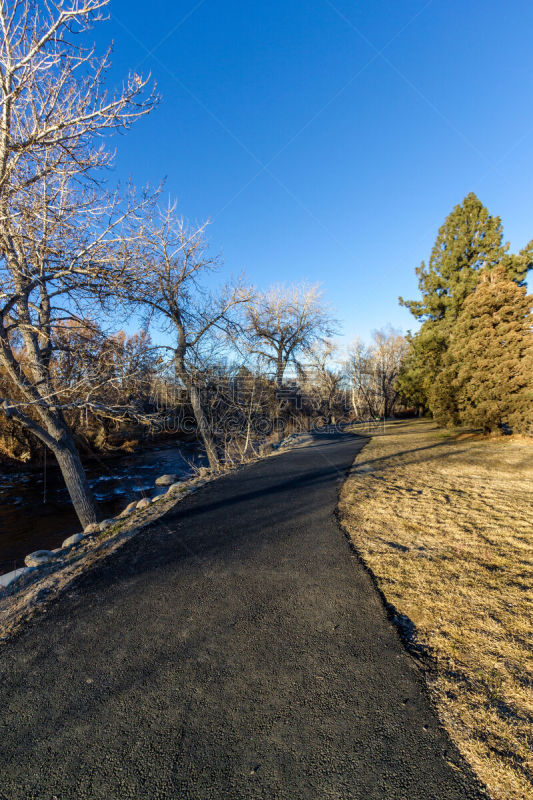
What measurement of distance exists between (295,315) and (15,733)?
23.2m

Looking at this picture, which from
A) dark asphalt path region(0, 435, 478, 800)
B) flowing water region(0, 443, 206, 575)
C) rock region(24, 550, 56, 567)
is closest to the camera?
dark asphalt path region(0, 435, 478, 800)

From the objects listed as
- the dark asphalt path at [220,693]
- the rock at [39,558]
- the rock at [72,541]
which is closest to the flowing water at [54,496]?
the rock at [72,541]

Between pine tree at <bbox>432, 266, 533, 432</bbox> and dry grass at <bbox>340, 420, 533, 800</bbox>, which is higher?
pine tree at <bbox>432, 266, 533, 432</bbox>

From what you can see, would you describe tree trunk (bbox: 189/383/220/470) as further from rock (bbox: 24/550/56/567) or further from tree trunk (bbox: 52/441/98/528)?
rock (bbox: 24/550/56/567)

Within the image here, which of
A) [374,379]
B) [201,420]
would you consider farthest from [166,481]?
[374,379]

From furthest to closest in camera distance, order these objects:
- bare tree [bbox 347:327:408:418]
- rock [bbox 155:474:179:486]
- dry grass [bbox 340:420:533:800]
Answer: bare tree [bbox 347:327:408:418] < rock [bbox 155:474:179:486] < dry grass [bbox 340:420:533:800]

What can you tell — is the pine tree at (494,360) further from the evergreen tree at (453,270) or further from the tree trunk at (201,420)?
the tree trunk at (201,420)

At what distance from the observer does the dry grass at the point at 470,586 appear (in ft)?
5.83

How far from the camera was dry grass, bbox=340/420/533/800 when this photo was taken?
5.83 ft

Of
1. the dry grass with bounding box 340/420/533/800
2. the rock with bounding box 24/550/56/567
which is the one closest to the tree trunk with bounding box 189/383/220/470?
the dry grass with bounding box 340/420/533/800

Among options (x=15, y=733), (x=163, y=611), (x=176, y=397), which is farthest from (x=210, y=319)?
(x=15, y=733)

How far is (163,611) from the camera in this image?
3035 mm

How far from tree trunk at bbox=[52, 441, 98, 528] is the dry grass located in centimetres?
601

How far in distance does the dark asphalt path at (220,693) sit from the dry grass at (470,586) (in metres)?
0.22
